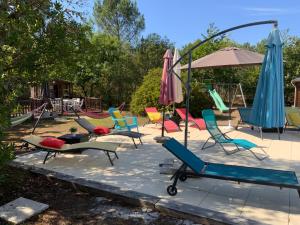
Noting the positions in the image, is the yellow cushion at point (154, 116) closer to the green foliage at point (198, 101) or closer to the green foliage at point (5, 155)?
the green foliage at point (198, 101)

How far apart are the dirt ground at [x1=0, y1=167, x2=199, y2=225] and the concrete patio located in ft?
0.97

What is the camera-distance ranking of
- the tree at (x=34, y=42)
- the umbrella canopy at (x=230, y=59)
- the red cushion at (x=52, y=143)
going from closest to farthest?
1. the tree at (x=34, y=42)
2. the red cushion at (x=52, y=143)
3. the umbrella canopy at (x=230, y=59)

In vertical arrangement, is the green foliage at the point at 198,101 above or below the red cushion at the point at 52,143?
above

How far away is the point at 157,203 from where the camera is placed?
14.7ft

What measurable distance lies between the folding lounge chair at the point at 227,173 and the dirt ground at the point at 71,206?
0.70 meters

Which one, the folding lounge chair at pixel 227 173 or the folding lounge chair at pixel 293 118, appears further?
the folding lounge chair at pixel 293 118

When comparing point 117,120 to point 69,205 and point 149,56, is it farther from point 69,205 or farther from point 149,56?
point 149,56

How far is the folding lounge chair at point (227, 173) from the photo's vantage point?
4.34 m

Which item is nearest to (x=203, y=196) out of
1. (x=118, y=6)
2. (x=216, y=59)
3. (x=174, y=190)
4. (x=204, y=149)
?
(x=174, y=190)

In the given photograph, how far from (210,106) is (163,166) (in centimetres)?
1090

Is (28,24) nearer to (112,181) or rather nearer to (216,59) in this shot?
(112,181)

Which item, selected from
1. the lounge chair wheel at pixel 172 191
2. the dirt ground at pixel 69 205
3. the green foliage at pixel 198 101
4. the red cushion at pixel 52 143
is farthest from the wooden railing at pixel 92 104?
the lounge chair wheel at pixel 172 191

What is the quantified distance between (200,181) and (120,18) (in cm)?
3631

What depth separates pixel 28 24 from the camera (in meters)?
5.68
